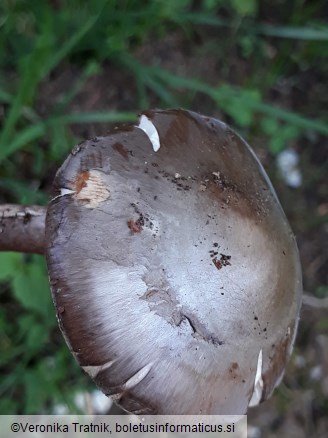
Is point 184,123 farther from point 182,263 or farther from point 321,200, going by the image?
point 321,200

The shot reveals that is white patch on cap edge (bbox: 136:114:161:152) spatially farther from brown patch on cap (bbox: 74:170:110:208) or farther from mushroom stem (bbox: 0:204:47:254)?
mushroom stem (bbox: 0:204:47:254)

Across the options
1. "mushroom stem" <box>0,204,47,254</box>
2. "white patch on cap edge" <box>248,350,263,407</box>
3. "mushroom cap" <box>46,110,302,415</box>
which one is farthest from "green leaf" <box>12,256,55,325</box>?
"white patch on cap edge" <box>248,350,263,407</box>

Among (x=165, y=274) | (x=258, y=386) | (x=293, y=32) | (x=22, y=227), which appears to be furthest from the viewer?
(x=293, y=32)

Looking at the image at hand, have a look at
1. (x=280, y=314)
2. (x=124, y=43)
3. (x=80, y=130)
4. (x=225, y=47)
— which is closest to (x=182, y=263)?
(x=280, y=314)

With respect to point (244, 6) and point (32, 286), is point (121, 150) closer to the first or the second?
point (32, 286)

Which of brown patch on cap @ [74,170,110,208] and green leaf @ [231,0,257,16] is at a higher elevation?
green leaf @ [231,0,257,16]

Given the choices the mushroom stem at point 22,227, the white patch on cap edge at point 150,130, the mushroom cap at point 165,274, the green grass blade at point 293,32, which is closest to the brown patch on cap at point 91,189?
the mushroom cap at point 165,274

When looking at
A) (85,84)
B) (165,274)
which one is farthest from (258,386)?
(85,84)

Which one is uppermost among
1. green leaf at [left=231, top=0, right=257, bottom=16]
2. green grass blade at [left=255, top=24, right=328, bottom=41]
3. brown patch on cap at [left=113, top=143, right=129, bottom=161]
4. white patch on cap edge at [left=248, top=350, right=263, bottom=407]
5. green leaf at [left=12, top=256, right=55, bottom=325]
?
green leaf at [left=231, top=0, right=257, bottom=16]
